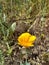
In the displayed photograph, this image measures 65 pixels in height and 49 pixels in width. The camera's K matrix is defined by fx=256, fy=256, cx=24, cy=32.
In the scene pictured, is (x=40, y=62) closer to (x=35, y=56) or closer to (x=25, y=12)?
(x=35, y=56)

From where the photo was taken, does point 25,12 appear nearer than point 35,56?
No

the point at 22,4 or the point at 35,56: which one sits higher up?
the point at 22,4

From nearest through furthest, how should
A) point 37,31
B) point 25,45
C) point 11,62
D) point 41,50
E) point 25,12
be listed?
point 25,45
point 11,62
point 41,50
point 37,31
point 25,12

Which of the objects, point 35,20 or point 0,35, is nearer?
point 0,35

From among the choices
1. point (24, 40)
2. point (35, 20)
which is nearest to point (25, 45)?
point (24, 40)

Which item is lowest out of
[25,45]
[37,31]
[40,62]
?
[40,62]

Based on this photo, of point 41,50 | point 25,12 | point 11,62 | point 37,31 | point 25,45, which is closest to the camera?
point 25,45

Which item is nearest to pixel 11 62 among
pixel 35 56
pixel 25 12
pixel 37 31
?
pixel 35 56

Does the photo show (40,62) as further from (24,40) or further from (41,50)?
(24,40)

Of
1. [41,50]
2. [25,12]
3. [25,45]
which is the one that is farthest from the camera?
[25,12]
